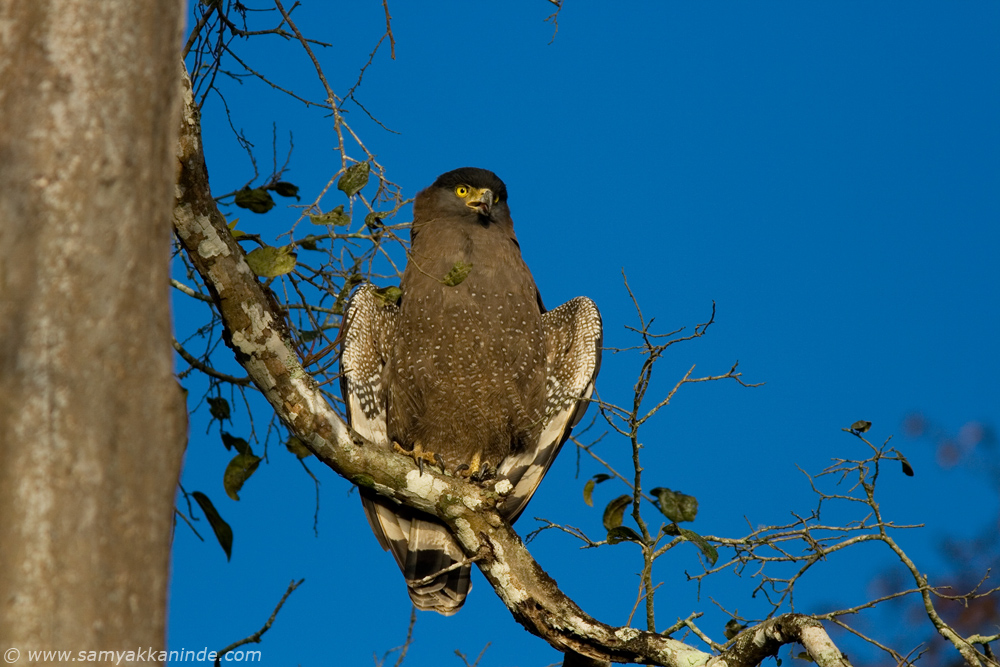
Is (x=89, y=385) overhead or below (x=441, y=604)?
below

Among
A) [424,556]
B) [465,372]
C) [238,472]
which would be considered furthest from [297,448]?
[465,372]

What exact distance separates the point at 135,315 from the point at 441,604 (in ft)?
9.42

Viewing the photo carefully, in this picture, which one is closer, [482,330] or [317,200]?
[317,200]

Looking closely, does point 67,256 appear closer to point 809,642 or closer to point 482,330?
point 809,642

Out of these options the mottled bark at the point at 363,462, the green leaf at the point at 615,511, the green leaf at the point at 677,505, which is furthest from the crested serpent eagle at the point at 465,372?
the green leaf at the point at 677,505

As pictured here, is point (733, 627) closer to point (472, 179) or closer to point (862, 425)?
point (862, 425)

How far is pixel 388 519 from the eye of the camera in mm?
4191

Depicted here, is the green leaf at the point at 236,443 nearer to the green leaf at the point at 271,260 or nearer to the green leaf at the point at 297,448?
the green leaf at the point at 297,448

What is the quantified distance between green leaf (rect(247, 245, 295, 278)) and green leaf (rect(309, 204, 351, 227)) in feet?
0.56

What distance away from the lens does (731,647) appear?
2.98 meters

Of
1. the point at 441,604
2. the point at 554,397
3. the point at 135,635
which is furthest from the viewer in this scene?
the point at 554,397

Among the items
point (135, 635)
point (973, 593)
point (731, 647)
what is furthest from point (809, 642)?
point (135, 635)

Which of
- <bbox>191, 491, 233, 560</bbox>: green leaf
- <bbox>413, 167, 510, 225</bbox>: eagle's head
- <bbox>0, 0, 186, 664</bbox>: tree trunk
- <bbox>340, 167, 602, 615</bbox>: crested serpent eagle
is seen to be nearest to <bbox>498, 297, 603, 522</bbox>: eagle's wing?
<bbox>340, 167, 602, 615</bbox>: crested serpent eagle

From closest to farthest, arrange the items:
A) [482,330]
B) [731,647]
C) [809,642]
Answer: [809,642] < [731,647] < [482,330]
